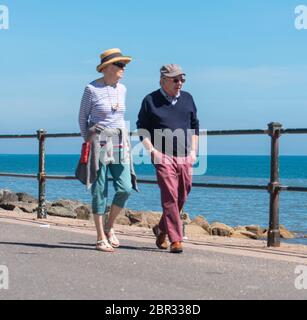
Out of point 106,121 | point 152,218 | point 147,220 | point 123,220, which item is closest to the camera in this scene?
point 106,121

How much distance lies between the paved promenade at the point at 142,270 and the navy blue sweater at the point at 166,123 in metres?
1.03

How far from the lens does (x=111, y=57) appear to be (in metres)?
8.31

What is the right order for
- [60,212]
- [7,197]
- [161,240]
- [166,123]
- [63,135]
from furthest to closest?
[7,197] < [60,212] < [63,135] < [161,240] < [166,123]

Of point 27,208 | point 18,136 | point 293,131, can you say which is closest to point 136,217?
point 27,208

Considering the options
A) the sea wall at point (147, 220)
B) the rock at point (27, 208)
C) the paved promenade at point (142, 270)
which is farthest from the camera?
the rock at point (27, 208)

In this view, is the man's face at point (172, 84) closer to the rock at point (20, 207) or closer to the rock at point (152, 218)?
the rock at point (20, 207)

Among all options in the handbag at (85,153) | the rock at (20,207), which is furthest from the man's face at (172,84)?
the rock at (20,207)

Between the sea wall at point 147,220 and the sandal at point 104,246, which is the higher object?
the sandal at point 104,246

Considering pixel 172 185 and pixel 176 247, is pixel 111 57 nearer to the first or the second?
pixel 172 185

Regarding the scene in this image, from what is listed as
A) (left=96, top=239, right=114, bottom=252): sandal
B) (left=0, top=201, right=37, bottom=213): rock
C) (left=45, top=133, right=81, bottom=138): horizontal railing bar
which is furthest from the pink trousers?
(left=0, top=201, right=37, bottom=213): rock

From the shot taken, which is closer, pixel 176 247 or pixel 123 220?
pixel 176 247

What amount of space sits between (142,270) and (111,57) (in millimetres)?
2198

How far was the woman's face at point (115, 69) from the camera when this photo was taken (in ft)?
27.3
